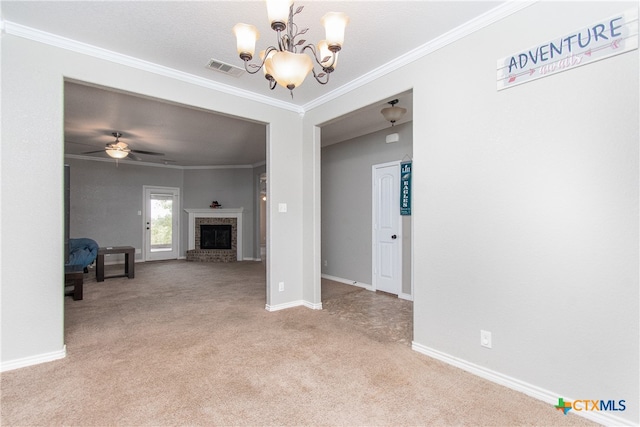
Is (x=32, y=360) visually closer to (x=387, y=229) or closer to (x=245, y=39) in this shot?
(x=245, y=39)

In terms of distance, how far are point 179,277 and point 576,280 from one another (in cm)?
624

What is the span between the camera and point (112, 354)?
272 cm

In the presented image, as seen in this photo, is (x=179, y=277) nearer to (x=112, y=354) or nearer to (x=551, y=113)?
(x=112, y=354)

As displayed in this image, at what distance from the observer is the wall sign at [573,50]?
1.77m

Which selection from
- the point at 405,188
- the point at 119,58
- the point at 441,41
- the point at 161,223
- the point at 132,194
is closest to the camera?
the point at 441,41

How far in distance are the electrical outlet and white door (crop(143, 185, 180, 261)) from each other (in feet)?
27.6

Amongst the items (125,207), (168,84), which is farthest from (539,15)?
(125,207)

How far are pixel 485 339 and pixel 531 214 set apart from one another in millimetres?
978

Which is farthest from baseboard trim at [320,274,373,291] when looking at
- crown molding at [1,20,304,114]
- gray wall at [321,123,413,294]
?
crown molding at [1,20,304,114]

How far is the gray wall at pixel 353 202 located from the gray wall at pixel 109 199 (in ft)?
17.2

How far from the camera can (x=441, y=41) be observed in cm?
262

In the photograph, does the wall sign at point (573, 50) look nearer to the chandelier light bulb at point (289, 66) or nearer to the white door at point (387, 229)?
the chandelier light bulb at point (289, 66)

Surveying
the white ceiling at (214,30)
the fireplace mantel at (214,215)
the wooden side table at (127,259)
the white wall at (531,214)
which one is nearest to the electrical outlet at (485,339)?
the white wall at (531,214)

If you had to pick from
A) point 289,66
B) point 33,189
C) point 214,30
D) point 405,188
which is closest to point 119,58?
point 214,30
